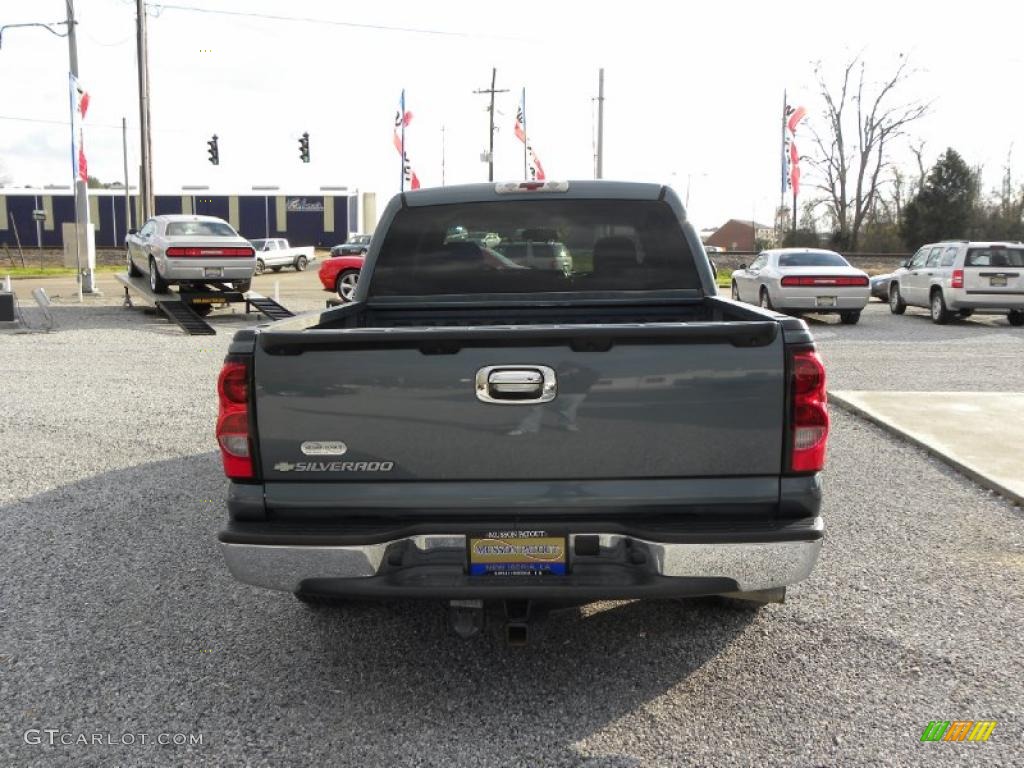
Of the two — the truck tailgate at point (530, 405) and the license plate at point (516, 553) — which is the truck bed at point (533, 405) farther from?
the license plate at point (516, 553)

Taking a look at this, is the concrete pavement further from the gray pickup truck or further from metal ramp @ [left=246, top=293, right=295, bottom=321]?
metal ramp @ [left=246, top=293, right=295, bottom=321]

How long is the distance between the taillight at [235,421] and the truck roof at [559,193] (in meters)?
1.98

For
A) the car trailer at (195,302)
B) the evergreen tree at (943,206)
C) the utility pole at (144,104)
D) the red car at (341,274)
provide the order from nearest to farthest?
the car trailer at (195,302) → the red car at (341,274) → the utility pole at (144,104) → the evergreen tree at (943,206)

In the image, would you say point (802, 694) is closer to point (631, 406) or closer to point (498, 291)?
point (631, 406)

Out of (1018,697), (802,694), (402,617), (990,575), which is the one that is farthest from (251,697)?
(990,575)

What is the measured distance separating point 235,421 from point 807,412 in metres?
1.93

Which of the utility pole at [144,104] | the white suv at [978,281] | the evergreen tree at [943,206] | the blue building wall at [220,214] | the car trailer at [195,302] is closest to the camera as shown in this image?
the car trailer at [195,302]

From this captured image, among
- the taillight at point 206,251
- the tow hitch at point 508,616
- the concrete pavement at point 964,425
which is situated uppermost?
the taillight at point 206,251

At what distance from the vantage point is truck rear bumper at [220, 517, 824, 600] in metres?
3.03

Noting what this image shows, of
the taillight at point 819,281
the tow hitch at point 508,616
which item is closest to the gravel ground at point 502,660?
the tow hitch at point 508,616

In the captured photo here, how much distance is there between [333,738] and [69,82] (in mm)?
23703

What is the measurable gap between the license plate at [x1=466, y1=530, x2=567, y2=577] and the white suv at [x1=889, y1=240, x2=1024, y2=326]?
17.1 metres

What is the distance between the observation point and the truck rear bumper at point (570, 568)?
9.95 feet

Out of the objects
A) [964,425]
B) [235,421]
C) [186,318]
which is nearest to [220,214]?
[186,318]
